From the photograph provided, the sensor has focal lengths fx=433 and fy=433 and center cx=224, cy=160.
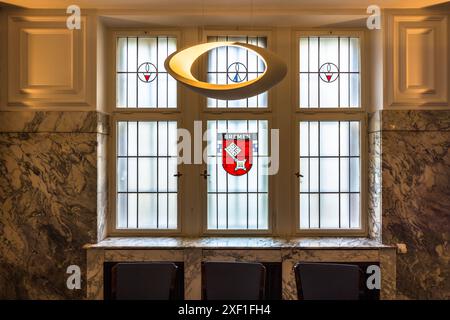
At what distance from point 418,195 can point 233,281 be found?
2148 millimetres

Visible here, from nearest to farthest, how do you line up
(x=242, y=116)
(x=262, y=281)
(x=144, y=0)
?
(x=262, y=281), (x=144, y=0), (x=242, y=116)

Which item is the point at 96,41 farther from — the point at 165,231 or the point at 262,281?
the point at 262,281

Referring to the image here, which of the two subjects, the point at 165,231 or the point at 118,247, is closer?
the point at 118,247

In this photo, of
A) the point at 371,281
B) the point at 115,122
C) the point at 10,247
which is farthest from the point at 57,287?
the point at 371,281

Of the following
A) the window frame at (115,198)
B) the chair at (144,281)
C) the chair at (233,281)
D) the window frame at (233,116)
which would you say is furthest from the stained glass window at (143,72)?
the chair at (233,281)

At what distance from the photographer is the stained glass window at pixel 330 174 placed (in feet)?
13.9

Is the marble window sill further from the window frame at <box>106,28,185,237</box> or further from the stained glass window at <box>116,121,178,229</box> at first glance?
the stained glass window at <box>116,121,178,229</box>

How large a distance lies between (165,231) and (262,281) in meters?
1.80

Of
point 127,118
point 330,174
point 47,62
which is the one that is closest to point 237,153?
point 330,174

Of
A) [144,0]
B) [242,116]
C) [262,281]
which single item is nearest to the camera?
[262,281]

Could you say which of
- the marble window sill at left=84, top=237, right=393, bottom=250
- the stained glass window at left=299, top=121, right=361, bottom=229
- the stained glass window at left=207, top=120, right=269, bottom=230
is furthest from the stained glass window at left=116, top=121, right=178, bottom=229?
the stained glass window at left=299, top=121, right=361, bottom=229

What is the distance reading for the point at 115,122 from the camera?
4.23 metres

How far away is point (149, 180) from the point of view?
4.25m

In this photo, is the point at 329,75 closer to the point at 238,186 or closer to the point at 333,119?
the point at 333,119
